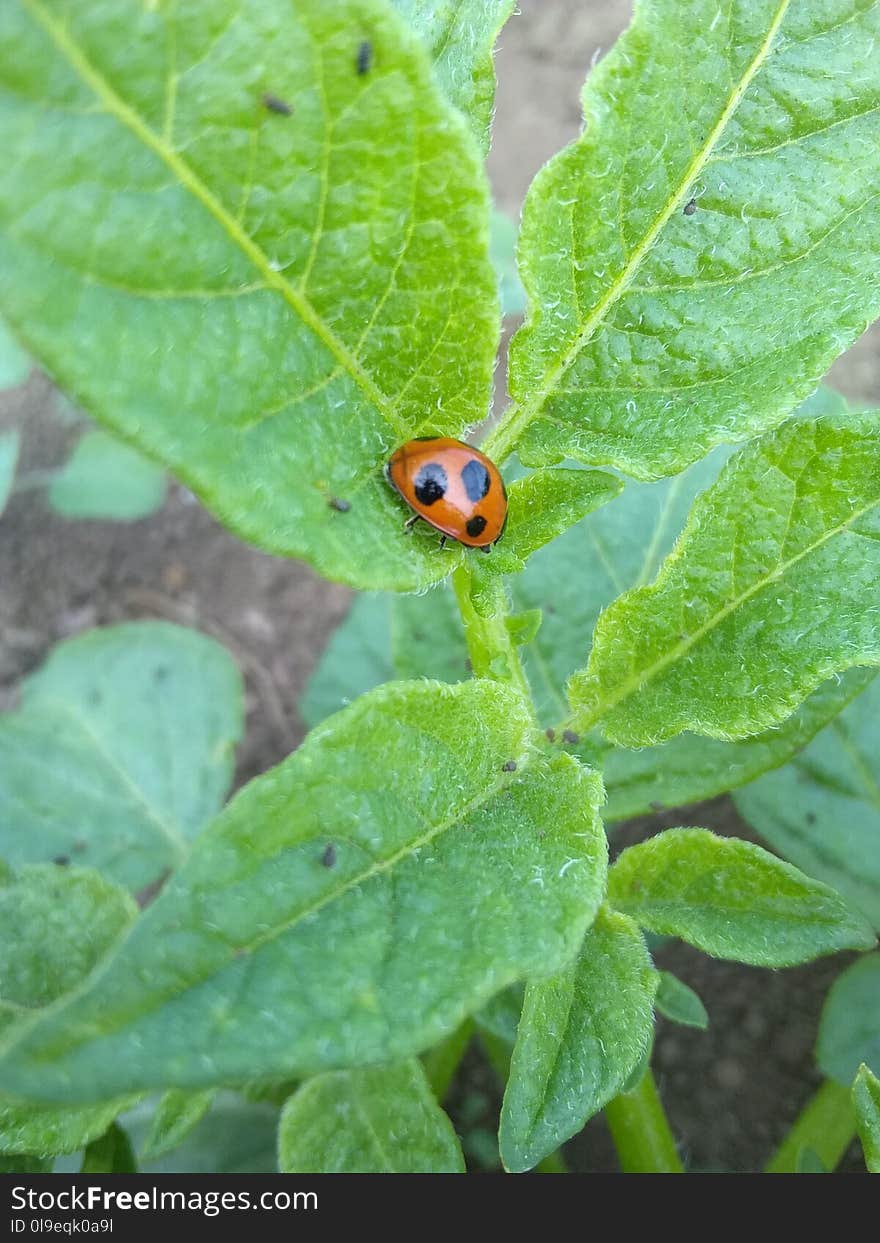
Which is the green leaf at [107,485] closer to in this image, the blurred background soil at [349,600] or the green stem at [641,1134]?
the blurred background soil at [349,600]

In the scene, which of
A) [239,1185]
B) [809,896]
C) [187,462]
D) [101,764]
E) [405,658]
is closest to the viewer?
[187,462]

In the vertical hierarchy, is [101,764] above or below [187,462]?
above

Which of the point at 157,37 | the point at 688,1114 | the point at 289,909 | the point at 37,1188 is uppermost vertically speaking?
the point at 157,37

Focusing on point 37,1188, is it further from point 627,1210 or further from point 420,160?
point 420,160

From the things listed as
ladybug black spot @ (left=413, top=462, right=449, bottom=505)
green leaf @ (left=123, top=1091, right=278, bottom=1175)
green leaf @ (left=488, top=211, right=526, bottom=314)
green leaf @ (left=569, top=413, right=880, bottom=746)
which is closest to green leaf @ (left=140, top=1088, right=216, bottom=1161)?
green leaf @ (left=123, top=1091, right=278, bottom=1175)

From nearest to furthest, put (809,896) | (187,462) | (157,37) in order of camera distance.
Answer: (157,37), (187,462), (809,896)

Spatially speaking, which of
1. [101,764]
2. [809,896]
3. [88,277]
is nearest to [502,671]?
[809,896]

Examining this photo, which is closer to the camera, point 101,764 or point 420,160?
point 420,160

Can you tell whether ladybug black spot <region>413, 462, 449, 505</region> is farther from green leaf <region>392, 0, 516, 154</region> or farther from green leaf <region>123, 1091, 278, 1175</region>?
green leaf <region>123, 1091, 278, 1175</region>

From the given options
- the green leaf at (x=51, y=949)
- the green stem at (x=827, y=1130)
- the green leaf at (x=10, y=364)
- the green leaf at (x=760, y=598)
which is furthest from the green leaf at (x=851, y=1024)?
the green leaf at (x=10, y=364)
